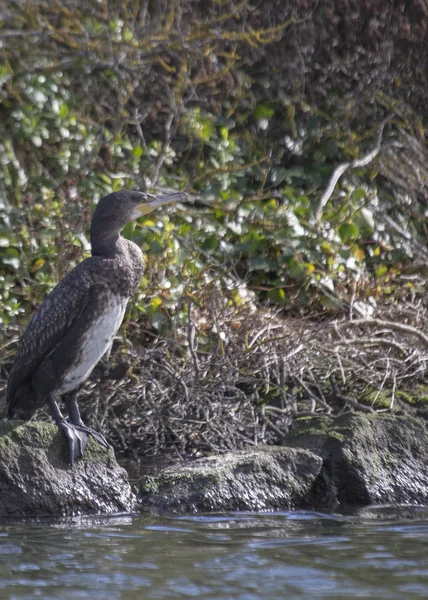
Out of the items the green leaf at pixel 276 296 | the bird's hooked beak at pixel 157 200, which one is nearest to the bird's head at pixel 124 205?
the bird's hooked beak at pixel 157 200

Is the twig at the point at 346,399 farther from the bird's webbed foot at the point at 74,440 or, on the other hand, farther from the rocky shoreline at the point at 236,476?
the bird's webbed foot at the point at 74,440

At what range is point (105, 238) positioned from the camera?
17.7 ft

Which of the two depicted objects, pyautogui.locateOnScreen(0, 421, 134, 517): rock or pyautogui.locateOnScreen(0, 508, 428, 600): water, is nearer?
pyautogui.locateOnScreen(0, 508, 428, 600): water

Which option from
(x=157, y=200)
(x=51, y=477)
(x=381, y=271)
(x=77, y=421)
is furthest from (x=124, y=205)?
(x=381, y=271)

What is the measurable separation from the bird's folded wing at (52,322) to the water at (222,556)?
0.88 meters

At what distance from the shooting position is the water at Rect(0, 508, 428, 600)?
3553 millimetres

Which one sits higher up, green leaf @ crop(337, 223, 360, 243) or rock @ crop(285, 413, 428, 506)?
green leaf @ crop(337, 223, 360, 243)

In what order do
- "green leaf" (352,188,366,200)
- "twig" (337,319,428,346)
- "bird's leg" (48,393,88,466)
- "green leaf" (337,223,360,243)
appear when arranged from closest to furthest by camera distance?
"bird's leg" (48,393,88,466)
"twig" (337,319,428,346)
"green leaf" (337,223,360,243)
"green leaf" (352,188,366,200)

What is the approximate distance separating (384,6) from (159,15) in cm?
223

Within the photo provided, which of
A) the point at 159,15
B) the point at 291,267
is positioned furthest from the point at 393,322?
the point at 159,15

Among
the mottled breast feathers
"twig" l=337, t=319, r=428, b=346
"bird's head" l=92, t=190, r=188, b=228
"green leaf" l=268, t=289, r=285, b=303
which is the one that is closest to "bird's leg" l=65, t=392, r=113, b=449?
the mottled breast feathers

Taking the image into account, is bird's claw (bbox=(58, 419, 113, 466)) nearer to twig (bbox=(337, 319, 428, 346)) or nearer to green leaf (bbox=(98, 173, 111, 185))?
twig (bbox=(337, 319, 428, 346))

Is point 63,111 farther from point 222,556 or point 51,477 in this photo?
point 222,556

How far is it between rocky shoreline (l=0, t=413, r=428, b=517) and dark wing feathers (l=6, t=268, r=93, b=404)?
1.35 ft
